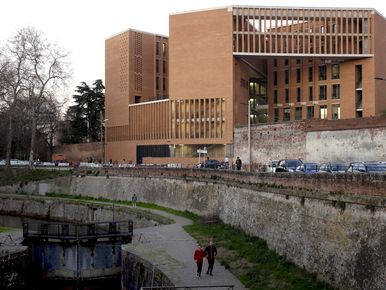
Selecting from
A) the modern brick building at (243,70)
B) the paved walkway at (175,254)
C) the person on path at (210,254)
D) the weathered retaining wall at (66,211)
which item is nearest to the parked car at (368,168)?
the paved walkway at (175,254)

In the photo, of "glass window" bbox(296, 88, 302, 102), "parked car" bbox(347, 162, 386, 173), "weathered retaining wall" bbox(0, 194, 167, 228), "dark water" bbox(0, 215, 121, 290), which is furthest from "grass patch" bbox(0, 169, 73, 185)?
"parked car" bbox(347, 162, 386, 173)

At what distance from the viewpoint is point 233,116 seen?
201 feet

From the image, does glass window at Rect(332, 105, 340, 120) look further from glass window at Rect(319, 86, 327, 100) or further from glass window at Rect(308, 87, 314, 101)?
glass window at Rect(308, 87, 314, 101)

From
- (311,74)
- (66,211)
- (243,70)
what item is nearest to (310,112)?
(311,74)

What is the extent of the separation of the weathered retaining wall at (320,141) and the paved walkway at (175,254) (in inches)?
650

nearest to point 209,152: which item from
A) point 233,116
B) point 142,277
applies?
point 233,116

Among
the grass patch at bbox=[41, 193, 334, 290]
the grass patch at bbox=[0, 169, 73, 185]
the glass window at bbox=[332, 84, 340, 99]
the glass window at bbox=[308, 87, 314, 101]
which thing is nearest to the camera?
the grass patch at bbox=[41, 193, 334, 290]

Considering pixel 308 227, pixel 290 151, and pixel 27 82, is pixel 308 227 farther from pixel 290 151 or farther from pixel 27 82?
pixel 27 82

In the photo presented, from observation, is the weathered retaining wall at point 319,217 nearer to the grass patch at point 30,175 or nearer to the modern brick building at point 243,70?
the grass patch at point 30,175

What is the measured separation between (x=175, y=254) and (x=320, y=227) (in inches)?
309

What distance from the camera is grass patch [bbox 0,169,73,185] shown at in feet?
185

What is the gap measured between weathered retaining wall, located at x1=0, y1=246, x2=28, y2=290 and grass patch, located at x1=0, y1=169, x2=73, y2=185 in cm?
3034

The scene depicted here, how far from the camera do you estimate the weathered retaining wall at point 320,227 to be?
580 inches

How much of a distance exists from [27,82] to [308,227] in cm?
4743
